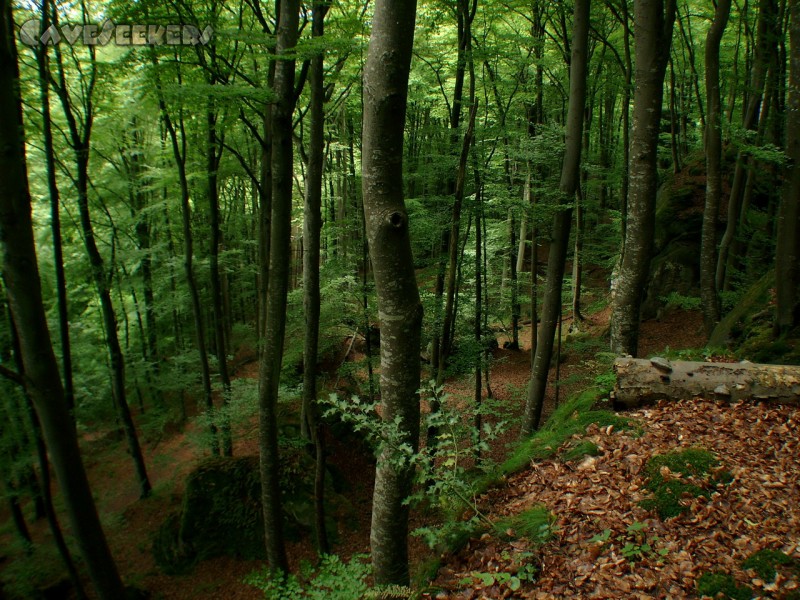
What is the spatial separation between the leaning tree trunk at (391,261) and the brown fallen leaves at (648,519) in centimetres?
52

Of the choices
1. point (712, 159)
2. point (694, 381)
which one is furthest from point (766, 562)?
point (712, 159)

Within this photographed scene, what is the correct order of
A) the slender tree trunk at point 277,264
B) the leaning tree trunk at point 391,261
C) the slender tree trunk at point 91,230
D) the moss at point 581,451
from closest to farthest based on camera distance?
1. the leaning tree trunk at point 391,261
2. the moss at point 581,451
3. the slender tree trunk at point 277,264
4. the slender tree trunk at point 91,230

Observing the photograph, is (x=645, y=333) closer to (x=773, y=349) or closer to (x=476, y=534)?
(x=773, y=349)

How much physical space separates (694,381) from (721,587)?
2.77 metres

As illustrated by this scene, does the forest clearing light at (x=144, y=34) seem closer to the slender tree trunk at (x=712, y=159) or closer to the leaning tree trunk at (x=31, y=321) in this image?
A: the leaning tree trunk at (x=31, y=321)

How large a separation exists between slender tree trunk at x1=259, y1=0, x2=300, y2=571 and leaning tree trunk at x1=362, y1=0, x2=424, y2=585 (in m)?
2.88

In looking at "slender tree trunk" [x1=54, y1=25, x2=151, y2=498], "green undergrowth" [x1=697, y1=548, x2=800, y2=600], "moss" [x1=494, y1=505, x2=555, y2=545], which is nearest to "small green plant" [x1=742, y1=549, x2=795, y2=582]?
"green undergrowth" [x1=697, y1=548, x2=800, y2=600]

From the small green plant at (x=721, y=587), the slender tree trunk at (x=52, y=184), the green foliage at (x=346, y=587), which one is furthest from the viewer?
the slender tree trunk at (x=52, y=184)

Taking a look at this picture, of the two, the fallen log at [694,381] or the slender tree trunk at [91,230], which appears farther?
the slender tree trunk at [91,230]

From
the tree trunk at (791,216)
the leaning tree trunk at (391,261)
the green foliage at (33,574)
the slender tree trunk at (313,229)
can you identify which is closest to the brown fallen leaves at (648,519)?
the leaning tree trunk at (391,261)

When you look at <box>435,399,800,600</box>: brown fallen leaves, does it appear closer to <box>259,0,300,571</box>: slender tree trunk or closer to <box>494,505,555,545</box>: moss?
<box>494,505,555,545</box>: moss

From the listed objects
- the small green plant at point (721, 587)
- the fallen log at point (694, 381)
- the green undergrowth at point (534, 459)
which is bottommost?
the green undergrowth at point (534, 459)

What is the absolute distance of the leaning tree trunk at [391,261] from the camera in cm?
255

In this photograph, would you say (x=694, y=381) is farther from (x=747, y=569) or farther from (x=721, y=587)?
(x=721, y=587)
